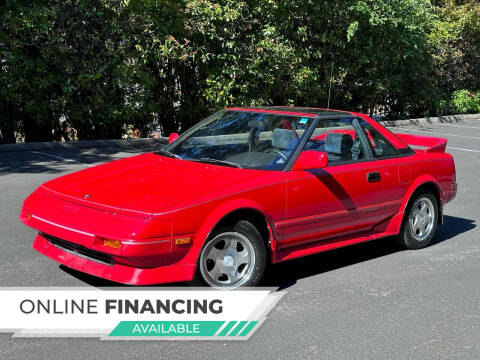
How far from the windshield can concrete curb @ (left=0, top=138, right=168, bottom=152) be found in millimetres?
9363

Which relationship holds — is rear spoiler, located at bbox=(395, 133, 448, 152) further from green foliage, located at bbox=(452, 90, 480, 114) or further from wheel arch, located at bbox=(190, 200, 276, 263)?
green foliage, located at bbox=(452, 90, 480, 114)

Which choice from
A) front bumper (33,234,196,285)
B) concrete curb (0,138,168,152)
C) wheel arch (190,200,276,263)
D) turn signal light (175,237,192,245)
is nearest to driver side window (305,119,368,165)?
wheel arch (190,200,276,263)

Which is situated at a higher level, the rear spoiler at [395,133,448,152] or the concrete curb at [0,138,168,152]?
the rear spoiler at [395,133,448,152]

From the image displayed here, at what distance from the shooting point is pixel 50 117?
1686cm

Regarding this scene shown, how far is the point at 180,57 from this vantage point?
1795cm

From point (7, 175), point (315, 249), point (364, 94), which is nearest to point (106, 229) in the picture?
point (315, 249)

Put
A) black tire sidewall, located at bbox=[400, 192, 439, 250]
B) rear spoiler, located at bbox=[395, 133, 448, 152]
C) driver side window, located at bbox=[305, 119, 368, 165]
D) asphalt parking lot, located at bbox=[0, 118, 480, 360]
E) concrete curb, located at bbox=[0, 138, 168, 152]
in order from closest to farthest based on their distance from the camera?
1. asphalt parking lot, located at bbox=[0, 118, 480, 360]
2. driver side window, located at bbox=[305, 119, 368, 165]
3. black tire sidewall, located at bbox=[400, 192, 439, 250]
4. rear spoiler, located at bbox=[395, 133, 448, 152]
5. concrete curb, located at bbox=[0, 138, 168, 152]

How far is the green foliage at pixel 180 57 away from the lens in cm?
1634

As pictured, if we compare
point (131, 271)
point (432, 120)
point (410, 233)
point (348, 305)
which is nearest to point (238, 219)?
point (131, 271)

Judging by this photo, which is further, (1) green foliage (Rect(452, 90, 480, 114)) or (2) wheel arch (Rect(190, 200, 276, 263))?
(1) green foliage (Rect(452, 90, 480, 114))

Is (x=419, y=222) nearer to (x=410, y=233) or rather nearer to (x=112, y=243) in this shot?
(x=410, y=233)

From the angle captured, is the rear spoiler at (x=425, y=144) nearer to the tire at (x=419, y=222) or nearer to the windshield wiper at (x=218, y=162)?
the tire at (x=419, y=222)

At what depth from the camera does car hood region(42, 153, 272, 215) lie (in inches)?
198

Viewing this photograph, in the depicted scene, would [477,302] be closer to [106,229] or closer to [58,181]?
[106,229]
